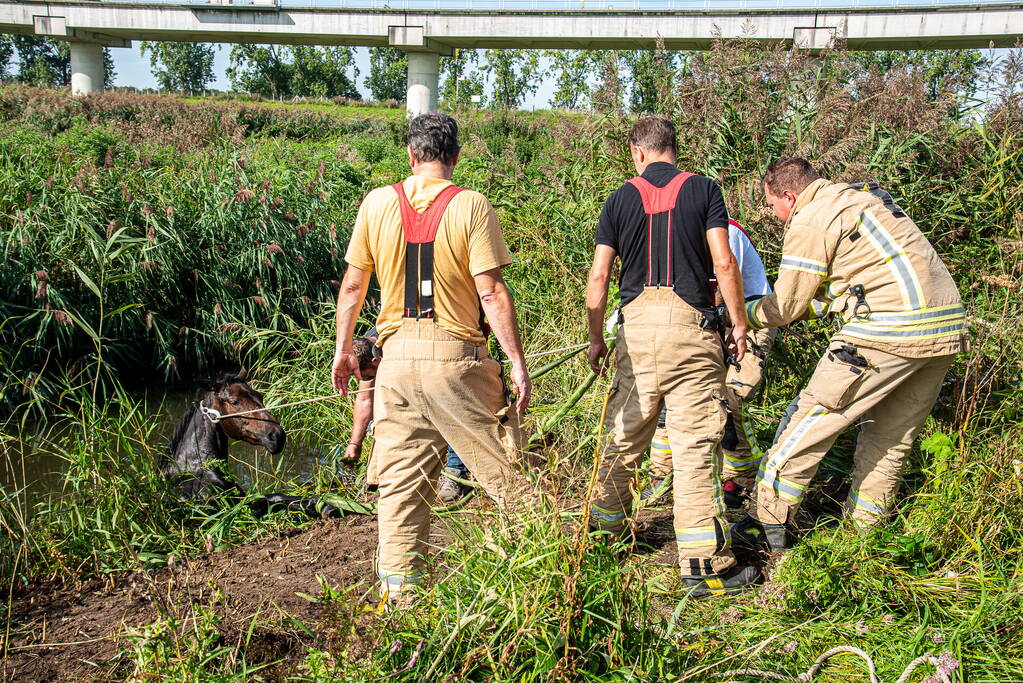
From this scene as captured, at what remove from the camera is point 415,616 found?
8.64 feet

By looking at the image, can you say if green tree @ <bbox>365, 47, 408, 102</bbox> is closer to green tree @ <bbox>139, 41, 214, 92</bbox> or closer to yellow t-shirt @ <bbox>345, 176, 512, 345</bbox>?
green tree @ <bbox>139, 41, 214, 92</bbox>

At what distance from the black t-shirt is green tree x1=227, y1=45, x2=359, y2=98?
6114 centimetres

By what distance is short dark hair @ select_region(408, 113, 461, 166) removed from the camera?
Result: 3287 mm

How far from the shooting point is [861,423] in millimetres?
4113

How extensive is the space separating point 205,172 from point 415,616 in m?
8.07

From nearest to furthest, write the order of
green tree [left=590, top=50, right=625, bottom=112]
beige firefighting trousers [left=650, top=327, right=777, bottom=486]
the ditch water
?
beige firefighting trousers [left=650, top=327, right=777, bottom=486] → the ditch water → green tree [left=590, top=50, right=625, bottom=112]

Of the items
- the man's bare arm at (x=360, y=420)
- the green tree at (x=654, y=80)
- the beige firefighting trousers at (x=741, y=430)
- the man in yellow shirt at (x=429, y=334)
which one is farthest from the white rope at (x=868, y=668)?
the green tree at (x=654, y=80)

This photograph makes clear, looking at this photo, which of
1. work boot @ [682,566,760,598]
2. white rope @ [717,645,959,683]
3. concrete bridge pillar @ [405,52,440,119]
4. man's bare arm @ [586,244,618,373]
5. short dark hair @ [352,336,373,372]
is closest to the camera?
white rope @ [717,645,959,683]

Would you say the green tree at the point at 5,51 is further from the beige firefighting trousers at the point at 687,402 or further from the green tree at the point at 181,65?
the beige firefighting trousers at the point at 687,402

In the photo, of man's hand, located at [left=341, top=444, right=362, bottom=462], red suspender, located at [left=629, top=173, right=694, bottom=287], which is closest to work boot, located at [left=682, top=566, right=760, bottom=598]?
red suspender, located at [left=629, top=173, right=694, bottom=287]

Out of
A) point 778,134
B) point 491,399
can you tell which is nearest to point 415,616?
point 491,399

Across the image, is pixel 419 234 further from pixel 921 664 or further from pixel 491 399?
pixel 921 664

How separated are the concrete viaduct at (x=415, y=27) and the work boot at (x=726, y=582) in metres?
26.4

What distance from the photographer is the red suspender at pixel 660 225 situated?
146 inches
